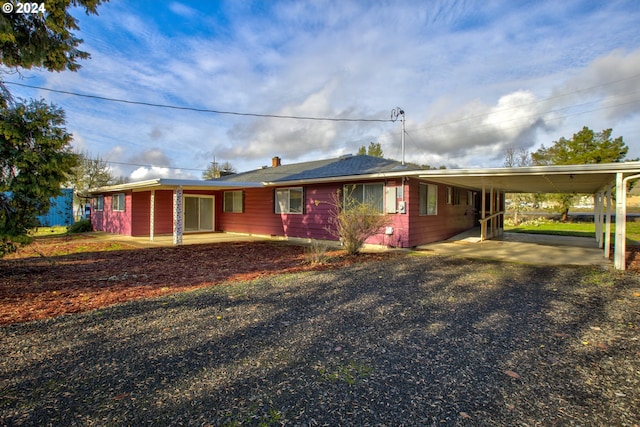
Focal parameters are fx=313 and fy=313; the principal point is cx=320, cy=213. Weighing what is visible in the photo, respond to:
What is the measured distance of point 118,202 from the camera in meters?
16.8

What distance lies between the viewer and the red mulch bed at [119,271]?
15.8 feet

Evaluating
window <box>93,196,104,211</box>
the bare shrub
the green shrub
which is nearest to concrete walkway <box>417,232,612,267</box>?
the bare shrub

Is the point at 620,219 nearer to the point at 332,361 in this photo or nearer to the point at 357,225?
the point at 357,225

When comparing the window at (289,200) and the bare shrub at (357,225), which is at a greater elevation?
the window at (289,200)

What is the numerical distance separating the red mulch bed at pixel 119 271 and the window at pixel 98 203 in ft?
26.4

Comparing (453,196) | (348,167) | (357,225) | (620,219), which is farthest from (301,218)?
(620,219)

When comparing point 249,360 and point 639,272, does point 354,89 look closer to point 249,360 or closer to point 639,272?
point 639,272

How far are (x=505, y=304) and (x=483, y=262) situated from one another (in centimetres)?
396

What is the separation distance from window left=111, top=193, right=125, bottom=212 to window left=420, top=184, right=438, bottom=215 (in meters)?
14.7

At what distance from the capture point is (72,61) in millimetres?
6637

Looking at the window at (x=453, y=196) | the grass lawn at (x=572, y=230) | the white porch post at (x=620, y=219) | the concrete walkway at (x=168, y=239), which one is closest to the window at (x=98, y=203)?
the concrete walkway at (x=168, y=239)

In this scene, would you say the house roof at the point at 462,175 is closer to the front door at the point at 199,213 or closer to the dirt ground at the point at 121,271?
the dirt ground at the point at 121,271

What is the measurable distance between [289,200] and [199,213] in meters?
7.36

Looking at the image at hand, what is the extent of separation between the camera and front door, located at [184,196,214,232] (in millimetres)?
18328
